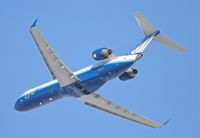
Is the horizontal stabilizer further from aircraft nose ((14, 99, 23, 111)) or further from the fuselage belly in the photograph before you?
aircraft nose ((14, 99, 23, 111))

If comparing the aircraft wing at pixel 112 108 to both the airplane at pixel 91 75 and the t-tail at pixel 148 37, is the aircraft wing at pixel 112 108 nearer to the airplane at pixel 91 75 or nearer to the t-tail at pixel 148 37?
the airplane at pixel 91 75

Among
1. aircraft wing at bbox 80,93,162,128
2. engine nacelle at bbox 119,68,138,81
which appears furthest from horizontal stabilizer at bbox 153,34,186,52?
aircraft wing at bbox 80,93,162,128

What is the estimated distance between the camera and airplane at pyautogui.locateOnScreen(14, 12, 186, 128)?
217 ft

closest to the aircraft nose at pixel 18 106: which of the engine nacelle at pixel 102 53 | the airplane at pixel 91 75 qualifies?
the airplane at pixel 91 75

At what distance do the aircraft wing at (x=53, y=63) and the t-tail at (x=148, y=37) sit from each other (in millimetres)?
7382

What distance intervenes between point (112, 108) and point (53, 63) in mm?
12667

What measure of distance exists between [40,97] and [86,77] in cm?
708

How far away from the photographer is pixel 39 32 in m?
63.3

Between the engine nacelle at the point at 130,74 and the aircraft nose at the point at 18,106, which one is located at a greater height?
the aircraft nose at the point at 18,106

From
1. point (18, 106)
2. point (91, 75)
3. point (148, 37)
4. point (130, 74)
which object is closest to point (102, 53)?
point (91, 75)

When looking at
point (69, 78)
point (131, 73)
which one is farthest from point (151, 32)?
point (69, 78)

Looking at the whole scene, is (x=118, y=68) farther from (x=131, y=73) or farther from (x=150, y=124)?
(x=150, y=124)

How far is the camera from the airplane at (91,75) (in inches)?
2606

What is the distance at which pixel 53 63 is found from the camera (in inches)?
2670
